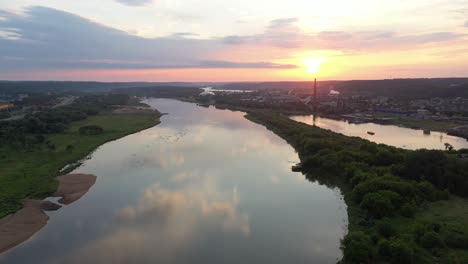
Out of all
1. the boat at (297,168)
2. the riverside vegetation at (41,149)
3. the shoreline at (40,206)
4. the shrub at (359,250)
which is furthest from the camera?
the boat at (297,168)

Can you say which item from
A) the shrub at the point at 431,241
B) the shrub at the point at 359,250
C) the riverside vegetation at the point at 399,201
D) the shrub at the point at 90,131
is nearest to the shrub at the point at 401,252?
the riverside vegetation at the point at 399,201

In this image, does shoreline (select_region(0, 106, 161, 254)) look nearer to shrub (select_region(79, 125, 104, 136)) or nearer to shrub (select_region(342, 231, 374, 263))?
shrub (select_region(79, 125, 104, 136))

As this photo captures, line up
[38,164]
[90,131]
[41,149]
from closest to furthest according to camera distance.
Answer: [38,164] < [41,149] < [90,131]

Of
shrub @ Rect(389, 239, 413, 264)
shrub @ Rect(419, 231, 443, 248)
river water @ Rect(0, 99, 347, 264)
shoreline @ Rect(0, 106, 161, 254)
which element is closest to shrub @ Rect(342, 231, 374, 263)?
shrub @ Rect(389, 239, 413, 264)

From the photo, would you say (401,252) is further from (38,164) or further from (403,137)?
(403,137)

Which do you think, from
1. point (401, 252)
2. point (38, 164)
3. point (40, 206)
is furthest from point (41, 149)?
point (401, 252)

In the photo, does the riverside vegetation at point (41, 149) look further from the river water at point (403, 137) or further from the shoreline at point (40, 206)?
the river water at point (403, 137)

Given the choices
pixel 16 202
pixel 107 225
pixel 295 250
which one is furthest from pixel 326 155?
→ pixel 16 202
